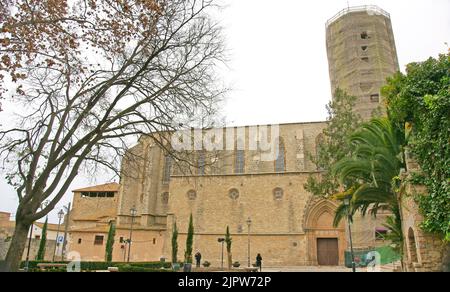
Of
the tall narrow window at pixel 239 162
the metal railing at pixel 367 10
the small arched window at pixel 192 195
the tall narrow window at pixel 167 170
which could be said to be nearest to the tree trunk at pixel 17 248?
the small arched window at pixel 192 195

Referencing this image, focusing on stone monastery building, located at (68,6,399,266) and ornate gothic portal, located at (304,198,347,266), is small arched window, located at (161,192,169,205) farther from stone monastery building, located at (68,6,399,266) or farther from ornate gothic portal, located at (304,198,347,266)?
ornate gothic portal, located at (304,198,347,266)

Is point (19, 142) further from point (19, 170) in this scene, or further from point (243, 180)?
point (243, 180)

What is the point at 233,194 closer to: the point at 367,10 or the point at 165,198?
the point at 165,198

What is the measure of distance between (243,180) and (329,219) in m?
8.20

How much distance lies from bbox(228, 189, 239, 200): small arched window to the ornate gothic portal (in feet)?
21.0

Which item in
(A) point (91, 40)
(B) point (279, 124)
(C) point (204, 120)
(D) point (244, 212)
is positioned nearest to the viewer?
(A) point (91, 40)

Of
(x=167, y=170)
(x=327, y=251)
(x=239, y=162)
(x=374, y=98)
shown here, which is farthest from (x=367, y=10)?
(x=167, y=170)

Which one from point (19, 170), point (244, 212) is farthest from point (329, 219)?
point (19, 170)

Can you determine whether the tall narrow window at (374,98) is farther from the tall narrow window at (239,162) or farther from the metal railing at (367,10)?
the tall narrow window at (239,162)

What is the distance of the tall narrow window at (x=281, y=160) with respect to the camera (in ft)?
104

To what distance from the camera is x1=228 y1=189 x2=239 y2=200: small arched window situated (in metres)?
30.4

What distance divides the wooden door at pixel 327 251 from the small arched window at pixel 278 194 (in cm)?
471

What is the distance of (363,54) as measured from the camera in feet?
92.8
